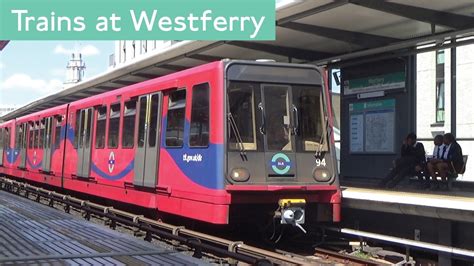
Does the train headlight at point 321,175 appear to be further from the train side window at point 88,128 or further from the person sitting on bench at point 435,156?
the train side window at point 88,128

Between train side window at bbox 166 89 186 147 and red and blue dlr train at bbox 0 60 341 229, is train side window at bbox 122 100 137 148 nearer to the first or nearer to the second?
red and blue dlr train at bbox 0 60 341 229

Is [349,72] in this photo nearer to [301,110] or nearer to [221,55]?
[221,55]

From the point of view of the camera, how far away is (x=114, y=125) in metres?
12.1

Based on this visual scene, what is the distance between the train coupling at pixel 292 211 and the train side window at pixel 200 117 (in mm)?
1455

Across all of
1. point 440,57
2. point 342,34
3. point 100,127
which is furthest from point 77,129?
point 440,57

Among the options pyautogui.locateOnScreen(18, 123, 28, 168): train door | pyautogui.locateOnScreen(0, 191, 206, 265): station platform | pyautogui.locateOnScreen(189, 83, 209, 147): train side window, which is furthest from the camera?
pyautogui.locateOnScreen(18, 123, 28, 168): train door

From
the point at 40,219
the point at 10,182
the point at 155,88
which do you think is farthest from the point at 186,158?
the point at 10,182

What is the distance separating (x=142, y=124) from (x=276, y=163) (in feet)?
10.6

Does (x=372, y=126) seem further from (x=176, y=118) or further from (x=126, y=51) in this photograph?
(x=126, y=51)

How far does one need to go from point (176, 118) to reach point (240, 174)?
183 centimetres

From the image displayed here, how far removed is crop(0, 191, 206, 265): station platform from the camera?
6.70 meters

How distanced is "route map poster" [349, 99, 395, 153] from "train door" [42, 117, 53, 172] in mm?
9075

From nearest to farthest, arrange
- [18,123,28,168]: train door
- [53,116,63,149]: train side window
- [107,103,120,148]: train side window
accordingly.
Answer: [107,103,120,148]: train side window
[53,116,63,149]: train side window
[18,123,28,168]: train door

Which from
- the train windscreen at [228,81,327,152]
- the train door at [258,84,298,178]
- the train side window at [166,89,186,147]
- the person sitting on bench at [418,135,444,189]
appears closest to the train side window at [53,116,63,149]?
the train side window at [166,89,186,147]
